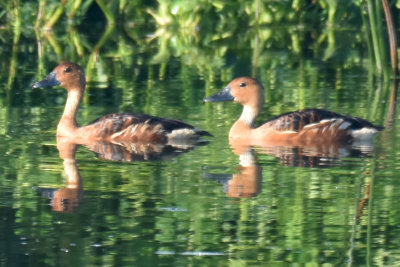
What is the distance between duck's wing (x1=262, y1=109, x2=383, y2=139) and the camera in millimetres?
13119

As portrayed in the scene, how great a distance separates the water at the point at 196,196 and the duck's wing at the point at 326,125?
271 millimetres

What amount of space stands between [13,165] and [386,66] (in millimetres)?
6688

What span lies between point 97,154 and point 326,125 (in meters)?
2.46

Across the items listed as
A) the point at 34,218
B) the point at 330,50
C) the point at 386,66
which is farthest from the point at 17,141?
the point at 330,50

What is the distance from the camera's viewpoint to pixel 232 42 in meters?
24.0

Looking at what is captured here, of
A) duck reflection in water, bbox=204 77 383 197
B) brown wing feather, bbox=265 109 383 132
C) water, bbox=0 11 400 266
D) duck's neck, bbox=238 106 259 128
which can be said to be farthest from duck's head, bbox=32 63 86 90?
brown wing feather, bbox=265 109 383 132

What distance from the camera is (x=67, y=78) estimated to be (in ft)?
48.8

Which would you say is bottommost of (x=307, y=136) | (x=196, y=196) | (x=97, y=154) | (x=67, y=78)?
(x=196, y=196)

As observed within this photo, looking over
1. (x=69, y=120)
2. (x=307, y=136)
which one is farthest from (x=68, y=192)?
(x=307, y=136)

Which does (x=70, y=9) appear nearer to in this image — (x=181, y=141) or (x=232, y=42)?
(x=232, y=42)

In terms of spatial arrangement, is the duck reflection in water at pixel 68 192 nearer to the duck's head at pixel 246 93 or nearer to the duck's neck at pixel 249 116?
the duck's neck at pixel 249 116

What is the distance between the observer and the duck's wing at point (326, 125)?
516 inches

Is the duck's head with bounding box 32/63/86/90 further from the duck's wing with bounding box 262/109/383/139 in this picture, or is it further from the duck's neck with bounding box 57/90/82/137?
the duck's wing with bounding box 262/109/383/139

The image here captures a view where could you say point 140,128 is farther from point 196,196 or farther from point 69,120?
point 196,196
